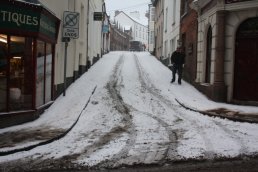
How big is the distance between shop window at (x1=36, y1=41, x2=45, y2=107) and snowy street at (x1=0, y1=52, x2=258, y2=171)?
491 mm

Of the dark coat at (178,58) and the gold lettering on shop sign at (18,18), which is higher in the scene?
the gold lettering on shop sign at (18,18)

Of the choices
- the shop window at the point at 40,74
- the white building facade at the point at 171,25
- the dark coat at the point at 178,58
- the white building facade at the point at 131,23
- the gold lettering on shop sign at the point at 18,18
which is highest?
the white building facade at the point at 131,23

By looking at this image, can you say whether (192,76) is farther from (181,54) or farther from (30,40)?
(30,40)

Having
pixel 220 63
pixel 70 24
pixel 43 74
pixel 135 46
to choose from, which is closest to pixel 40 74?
pixel 43 74

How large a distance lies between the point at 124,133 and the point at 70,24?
6.32m

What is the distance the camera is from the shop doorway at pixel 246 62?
48.0 feet

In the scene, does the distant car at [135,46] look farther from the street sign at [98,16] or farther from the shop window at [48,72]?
the shop window at [48,72]

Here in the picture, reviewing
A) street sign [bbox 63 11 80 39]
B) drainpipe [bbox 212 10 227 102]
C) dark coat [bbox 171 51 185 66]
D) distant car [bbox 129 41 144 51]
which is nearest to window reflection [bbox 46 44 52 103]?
street sign [bbox 63 11 80 39]

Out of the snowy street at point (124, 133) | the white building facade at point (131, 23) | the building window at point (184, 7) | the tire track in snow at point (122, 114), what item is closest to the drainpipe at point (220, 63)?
the snowy street at point (124, 133)

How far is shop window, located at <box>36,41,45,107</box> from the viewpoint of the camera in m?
12.2

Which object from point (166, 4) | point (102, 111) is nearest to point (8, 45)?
point (102, 111)

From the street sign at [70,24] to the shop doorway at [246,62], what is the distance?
581 centimetres

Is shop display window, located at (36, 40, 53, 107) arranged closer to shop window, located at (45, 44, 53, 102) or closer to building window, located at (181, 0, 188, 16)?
shop window, located at (45, 44, 53, 102)

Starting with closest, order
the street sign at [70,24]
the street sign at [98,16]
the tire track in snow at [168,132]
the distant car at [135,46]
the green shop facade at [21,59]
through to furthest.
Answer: the tire track in snow at [168,132] < the green shop facade at [21,59] < the street sign at [70,24] < the street sign at [98,16] < the distant car at [135,46]
